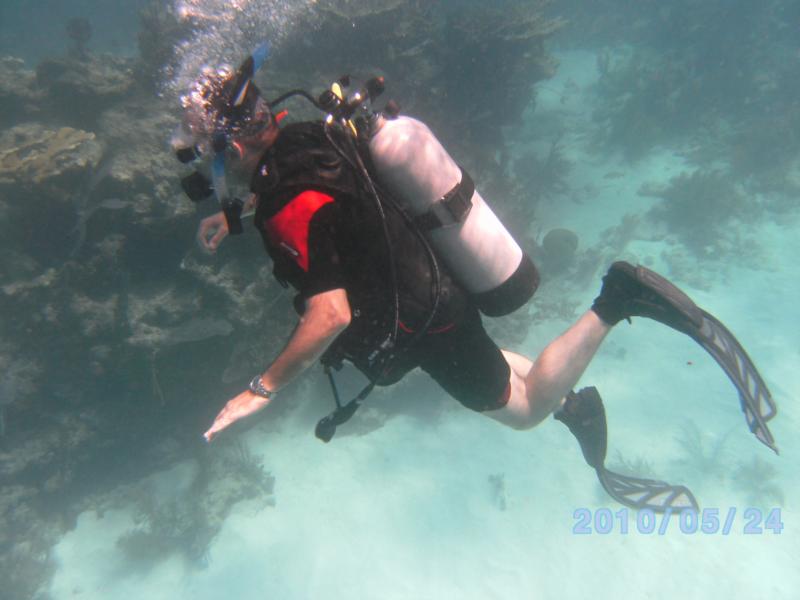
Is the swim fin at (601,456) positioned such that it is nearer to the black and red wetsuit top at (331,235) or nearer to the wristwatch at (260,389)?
the black and red wetsuit top at (331,235)

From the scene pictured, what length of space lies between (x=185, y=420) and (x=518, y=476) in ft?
20.0

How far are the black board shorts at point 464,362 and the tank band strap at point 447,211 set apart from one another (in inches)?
27.6

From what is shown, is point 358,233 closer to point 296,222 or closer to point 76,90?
point 296,222

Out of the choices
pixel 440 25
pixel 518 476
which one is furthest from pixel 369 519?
pixel 440 25

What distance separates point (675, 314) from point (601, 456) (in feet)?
6.98

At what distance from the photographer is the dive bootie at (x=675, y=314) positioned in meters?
3.61

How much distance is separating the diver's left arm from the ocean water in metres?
4.68

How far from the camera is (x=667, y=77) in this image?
16.2 meters

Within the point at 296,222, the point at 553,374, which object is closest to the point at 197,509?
the point at 553,374

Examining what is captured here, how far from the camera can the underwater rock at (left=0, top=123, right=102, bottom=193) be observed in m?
6.30

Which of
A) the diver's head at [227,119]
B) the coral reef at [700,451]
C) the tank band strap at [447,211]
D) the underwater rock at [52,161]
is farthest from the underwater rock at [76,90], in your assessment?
the coral reef at [700,451]

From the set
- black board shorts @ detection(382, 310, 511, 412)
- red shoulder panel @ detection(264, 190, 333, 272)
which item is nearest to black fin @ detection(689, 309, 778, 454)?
black board shorts @ detection(382, 310, 511, 412)

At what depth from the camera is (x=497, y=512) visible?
736 centimetres

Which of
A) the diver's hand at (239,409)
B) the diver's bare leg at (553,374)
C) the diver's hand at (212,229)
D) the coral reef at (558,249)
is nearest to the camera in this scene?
the diver's hand at (239,409)
